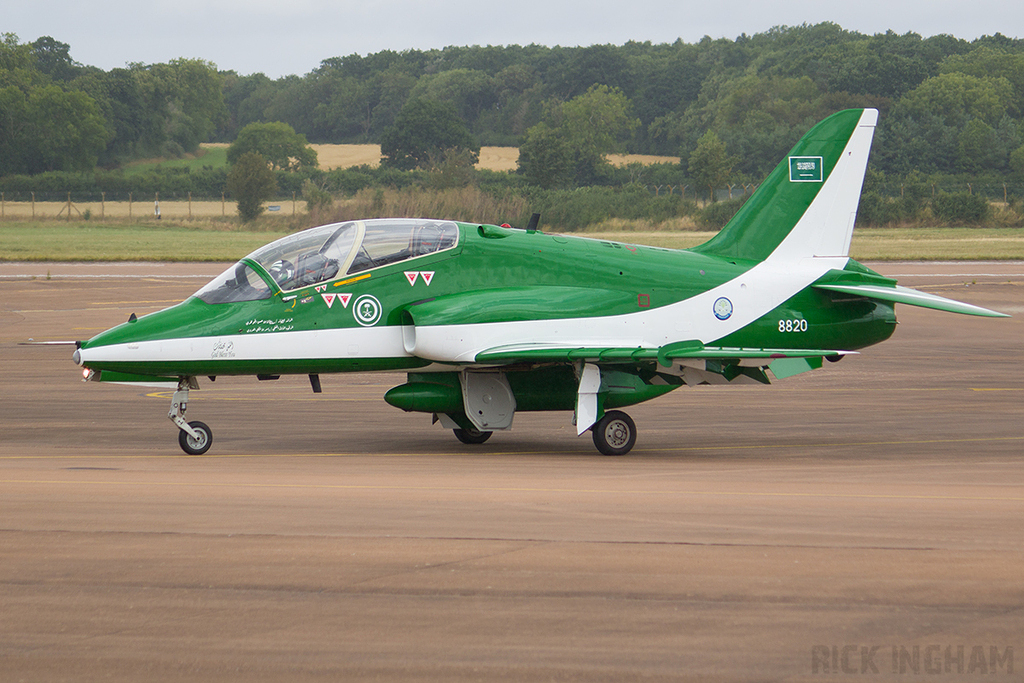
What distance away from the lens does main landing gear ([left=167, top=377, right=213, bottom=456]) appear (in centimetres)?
1273

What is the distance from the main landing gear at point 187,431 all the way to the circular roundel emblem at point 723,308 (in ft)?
22.2

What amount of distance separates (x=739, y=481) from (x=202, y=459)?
19.9 feet

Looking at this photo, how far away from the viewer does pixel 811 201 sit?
15594 mm

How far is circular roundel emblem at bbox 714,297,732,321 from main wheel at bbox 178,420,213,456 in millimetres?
6780

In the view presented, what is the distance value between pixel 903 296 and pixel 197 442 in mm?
9299

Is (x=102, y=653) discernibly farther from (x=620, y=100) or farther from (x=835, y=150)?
(x=620, y=100)

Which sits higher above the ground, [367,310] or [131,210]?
[131,210]

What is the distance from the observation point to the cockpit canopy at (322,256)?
1294 cm

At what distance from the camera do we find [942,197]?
266 ft

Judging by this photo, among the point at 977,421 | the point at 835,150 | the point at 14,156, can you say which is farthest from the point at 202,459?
the point at 14,156

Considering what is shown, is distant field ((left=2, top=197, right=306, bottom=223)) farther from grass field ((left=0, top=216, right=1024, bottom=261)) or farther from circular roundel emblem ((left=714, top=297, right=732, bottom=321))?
circular roundel emblem ((left=714, top=297, right=732, bottom=321))

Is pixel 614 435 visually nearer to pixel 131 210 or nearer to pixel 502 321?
pixel 502 321

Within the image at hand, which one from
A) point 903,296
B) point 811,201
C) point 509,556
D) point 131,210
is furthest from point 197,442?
point 131,210

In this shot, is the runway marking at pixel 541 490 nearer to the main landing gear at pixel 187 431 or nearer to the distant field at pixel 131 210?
the main landing gear at pixel 187 431
